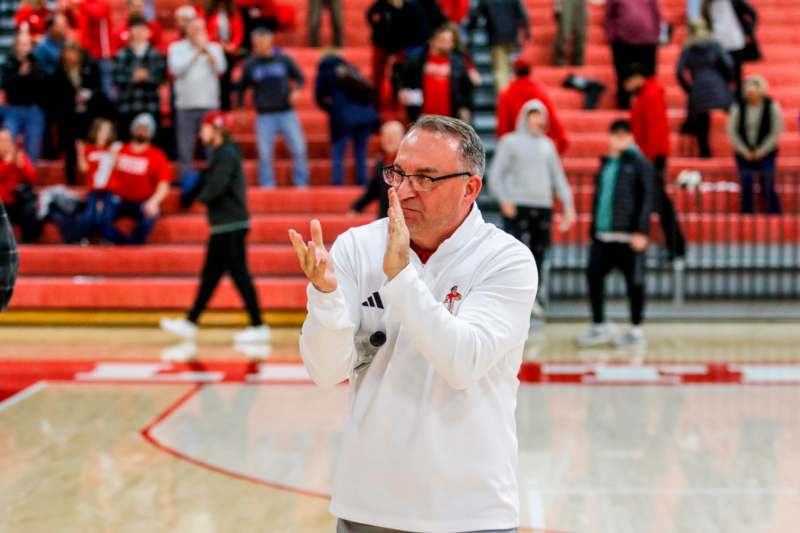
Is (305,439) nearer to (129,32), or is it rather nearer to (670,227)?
(670,227)

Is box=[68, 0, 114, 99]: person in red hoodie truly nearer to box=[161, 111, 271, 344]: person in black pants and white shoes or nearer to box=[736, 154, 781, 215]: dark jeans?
box=[161, 111, 271, 344]: person in black pants and white shoes

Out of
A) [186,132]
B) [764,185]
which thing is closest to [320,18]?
[186,132]

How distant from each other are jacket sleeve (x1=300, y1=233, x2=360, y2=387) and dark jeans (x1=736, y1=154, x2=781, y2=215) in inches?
377

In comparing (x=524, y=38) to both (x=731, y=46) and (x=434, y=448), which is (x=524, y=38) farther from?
(x=434, y=448)

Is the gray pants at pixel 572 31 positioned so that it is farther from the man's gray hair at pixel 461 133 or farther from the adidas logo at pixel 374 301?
the adidas logo at pixel 374 301

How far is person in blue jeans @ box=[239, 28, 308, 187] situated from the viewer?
11.9 m

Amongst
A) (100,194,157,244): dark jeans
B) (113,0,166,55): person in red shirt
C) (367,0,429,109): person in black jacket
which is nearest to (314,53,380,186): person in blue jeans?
(367,0,429,109): person in black jacket

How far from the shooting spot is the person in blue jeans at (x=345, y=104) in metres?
12.1

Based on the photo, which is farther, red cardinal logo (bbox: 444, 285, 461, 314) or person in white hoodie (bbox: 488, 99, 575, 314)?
person in white hoodie (bbox: 488, 99, 575, 314)

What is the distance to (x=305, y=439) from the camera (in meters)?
6.32

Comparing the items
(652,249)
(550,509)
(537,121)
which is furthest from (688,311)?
(550,509)

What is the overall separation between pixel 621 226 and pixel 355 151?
4.08 meters

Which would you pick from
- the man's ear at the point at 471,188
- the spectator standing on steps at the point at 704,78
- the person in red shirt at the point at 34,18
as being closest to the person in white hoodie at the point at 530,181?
the spectator standing on steps at the point at 704,78

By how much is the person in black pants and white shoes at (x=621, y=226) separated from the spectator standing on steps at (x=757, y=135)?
9.66 ft
